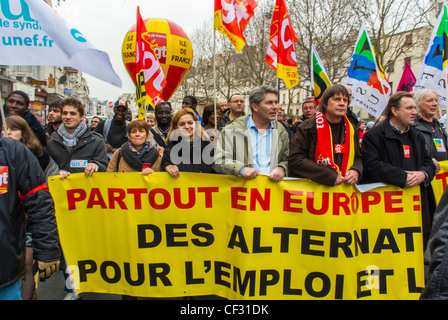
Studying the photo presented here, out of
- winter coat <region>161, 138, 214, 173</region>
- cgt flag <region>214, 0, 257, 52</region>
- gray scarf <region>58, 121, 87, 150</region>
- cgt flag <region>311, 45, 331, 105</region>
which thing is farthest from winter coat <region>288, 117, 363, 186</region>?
cgt flag <region>214, 0, 257, 52</region>

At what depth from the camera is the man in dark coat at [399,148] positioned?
352 centimetres

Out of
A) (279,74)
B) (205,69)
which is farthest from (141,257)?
(205,69)

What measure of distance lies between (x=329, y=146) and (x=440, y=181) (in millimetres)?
1565

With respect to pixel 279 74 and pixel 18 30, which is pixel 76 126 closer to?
pixel 18 30

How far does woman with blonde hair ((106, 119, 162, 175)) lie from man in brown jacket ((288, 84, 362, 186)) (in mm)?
1465

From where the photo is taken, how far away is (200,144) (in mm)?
3805

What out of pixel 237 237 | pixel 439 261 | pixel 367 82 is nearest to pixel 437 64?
pixel 367 82

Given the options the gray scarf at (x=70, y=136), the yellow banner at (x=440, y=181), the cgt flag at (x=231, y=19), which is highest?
the cgt flag at (x=231, y=19)

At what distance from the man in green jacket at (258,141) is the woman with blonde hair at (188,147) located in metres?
0.20

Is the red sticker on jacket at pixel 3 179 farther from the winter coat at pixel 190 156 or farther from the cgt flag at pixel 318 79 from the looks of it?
the cgt flag at pixel 318 79

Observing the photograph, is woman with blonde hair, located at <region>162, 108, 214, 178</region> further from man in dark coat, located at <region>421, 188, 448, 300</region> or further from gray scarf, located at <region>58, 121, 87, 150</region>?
man in dark coat, located at <region>421, 188, 448, 300</region>

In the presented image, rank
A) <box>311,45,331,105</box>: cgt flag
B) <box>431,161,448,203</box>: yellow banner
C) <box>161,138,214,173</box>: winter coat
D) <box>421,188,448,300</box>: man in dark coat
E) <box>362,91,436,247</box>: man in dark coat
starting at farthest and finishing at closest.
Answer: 1. <box>311,45,331,105</box>: cgt flag
2. <box>431,161,448,203</box>: yellow banner
3. <box>161,138,214,173</box>: winter coat
4. <box>362,91,436,247</box>: man in dark coat
5. <box>421,188,448,300</box>: man in dark coat

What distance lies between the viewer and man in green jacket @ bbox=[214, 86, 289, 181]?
3551mm

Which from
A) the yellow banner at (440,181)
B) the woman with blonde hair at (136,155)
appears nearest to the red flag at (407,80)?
the yellow banner at (440,181)
